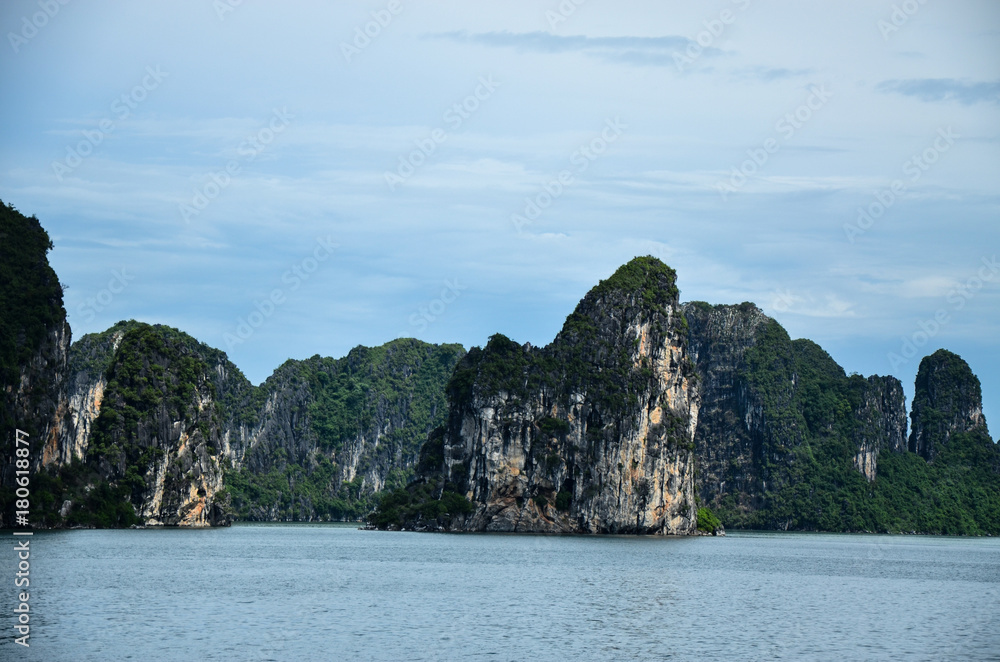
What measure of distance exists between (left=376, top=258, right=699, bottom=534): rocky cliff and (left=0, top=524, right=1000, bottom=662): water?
41.2m

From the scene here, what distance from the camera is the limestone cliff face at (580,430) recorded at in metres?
128

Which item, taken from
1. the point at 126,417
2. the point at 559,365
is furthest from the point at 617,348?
the point at 126,417

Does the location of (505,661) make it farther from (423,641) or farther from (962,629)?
(962,629)

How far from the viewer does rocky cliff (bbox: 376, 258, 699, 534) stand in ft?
421

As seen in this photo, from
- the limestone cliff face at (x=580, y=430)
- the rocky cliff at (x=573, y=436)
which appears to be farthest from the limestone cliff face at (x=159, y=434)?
the limestone cliff face at (x=580, y=430)

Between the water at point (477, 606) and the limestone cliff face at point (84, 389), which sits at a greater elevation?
the limestone cliff face at point (84, 389)

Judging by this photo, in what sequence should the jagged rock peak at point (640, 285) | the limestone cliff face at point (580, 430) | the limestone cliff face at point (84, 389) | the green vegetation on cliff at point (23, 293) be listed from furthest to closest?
the jagged rock peak at point (640, 285)
the limestone cliff face at point (580, 430)
the limestone cliff face at point (84, 389)
the green vegetation on cliff at point (23, 293)

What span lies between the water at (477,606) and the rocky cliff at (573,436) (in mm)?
41195

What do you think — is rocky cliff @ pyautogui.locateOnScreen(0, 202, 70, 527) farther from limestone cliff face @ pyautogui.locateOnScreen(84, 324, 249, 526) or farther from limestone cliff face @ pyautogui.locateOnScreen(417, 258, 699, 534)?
limestone cliff face @ pyautogui.locateOnScreen(417, 258, 699, 534)

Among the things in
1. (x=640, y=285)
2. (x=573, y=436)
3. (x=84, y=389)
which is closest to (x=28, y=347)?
(x=573, y=436)

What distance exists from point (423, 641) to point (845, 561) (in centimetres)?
6253

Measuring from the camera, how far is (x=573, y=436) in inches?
5108

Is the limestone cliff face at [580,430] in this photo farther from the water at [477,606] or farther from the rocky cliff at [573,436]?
the water at [477,606]

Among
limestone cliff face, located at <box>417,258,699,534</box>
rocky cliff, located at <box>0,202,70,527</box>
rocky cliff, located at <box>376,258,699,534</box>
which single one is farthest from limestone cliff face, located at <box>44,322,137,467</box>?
limestone cliff face, located at <box>417,258,699,534</box>
